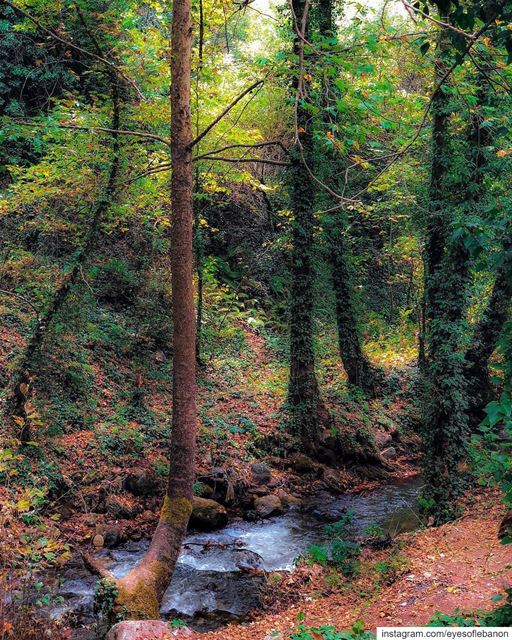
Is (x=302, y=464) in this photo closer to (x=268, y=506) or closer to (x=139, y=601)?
(x=268, y=506)

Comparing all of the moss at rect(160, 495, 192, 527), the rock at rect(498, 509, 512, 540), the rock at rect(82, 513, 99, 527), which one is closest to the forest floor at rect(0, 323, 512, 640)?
the rock at rect(82, 513, 99, 527)

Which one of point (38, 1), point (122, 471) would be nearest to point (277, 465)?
point (122, 471)

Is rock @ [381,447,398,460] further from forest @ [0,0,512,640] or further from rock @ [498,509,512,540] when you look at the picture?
rock @ [498,509,512,540]

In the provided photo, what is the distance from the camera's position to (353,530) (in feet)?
28.0

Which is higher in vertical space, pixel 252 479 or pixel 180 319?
pixel 180 319

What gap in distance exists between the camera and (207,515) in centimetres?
858

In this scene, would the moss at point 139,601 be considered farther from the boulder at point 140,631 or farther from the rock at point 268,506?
the rock at point 268,506

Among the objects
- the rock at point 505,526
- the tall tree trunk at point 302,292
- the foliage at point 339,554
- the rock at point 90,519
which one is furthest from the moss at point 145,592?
the tall tree trunk at point 302,292

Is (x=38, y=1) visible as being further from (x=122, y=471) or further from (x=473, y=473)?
(x=473, y=473)

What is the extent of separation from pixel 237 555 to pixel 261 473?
103 inches

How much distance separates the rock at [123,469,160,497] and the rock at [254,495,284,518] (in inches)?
77.0

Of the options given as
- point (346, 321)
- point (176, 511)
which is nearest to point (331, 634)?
point (176, 511)

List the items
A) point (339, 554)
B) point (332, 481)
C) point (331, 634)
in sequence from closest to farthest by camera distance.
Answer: point (331, 634) → point (339, 554) → point (332, 481)

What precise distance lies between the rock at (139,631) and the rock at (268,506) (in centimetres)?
456
